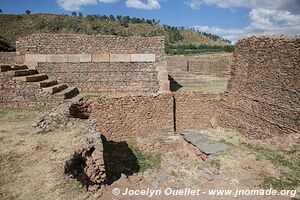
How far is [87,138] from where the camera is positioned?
6.89m

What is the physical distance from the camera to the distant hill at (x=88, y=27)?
138 feet

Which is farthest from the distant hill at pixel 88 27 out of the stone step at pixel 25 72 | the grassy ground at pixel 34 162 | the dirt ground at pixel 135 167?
the grassy ground at pixel 34 162

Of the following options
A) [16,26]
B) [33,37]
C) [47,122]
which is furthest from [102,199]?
[16,26]

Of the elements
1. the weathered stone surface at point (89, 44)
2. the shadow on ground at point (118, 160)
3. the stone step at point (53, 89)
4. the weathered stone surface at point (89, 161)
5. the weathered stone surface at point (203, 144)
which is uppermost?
the weathered stone surface at point (89, 44)

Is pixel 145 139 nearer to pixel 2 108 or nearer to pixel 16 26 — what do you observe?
pixel 2 108

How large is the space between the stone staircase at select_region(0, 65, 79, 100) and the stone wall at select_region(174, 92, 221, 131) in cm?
466

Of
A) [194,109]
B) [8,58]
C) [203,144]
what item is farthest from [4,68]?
[8,58]

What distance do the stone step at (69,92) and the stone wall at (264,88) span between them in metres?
6.52

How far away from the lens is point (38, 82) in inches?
423

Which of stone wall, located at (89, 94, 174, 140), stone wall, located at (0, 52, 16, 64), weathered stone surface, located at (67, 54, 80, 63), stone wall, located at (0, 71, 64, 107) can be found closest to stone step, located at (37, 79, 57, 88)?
stone wall, located at (0, 71, 64, 107)

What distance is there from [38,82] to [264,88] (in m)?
8.41

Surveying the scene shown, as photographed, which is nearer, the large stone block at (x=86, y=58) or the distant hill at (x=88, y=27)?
the large stone block at (x=86, y=58)

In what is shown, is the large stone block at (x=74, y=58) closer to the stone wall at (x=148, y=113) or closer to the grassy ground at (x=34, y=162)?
the stone wall at (x=148, y=113)

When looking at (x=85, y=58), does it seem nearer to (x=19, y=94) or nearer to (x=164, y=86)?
(x=19, y=94)
